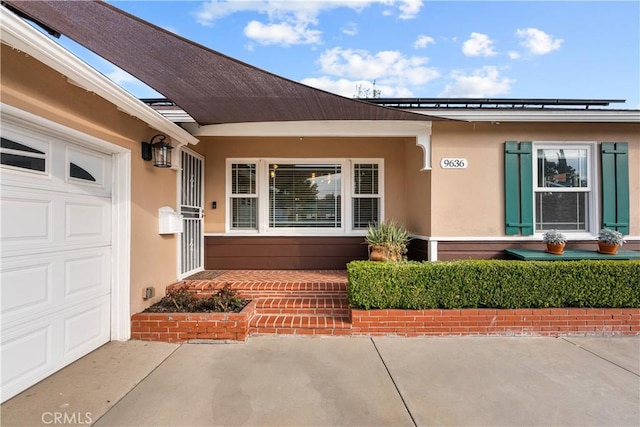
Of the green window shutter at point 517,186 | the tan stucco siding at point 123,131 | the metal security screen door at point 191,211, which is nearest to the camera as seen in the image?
the tan stucco siding at point 123,131

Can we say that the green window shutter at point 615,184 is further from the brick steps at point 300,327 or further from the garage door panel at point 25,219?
the garage door panel at point 25,219

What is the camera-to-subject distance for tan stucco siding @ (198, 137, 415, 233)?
5945mm

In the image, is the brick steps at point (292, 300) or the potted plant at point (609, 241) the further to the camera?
the potted plant at point (609, 241)

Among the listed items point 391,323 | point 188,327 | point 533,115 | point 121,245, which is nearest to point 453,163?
point 533,115

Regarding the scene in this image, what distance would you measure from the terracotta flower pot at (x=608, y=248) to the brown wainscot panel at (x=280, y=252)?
354 centimetres

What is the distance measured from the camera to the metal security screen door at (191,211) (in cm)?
502

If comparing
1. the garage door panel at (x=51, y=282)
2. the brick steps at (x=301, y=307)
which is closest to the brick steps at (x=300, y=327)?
the brick steps at (x=301, y=307)

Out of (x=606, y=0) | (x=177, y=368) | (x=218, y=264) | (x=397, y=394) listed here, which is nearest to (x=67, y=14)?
(x=177, y=368)

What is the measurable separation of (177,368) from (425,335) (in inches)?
110

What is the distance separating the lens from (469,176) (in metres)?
4.68

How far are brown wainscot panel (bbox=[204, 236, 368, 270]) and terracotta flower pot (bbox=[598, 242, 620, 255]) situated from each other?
140 inches

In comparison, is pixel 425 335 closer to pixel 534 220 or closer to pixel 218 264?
pixel 534 220

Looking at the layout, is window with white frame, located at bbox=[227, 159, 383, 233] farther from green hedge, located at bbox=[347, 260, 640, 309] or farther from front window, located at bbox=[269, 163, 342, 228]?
green hedge, located at bbox=[347, 260, 640, 309]

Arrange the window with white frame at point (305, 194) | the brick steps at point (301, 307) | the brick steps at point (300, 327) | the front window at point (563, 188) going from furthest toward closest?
the window with white frame at point (305, 194)
the front window at point (563, 188)
the brick steps at point (301, 307)
the brick steps at point (300, 327)
